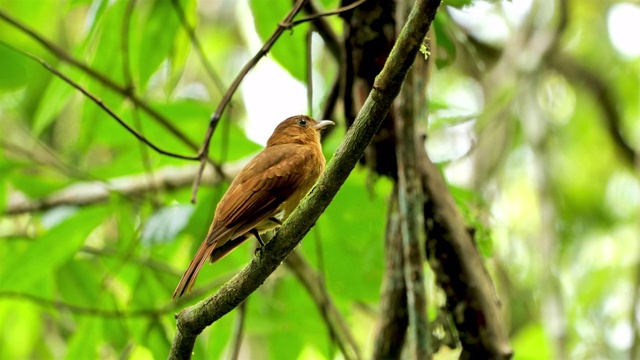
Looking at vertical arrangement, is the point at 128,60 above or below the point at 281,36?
above

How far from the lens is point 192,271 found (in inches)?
88.9

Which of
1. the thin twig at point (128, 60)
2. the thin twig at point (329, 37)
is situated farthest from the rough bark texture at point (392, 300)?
the thin twig at point (128, 60)

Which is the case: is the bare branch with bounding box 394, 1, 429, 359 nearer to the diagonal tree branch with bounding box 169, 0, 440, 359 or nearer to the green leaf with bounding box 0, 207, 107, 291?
the diagonal tree branch with bounding box 169, 0, 440, 359

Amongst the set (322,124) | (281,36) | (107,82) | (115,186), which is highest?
(115,186)

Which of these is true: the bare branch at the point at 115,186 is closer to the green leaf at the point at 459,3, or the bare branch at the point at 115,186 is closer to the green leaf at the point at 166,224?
the green leaf at the point at 166,224

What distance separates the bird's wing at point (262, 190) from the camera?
2.48 m

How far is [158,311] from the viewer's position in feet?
10.5

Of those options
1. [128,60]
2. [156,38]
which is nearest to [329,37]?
[156,38]

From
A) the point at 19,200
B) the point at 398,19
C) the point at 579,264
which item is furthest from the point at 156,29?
the point at 579,264

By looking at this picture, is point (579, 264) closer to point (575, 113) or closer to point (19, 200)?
point (575, 113)

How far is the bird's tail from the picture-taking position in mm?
2164

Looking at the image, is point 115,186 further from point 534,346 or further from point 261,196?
point 534,346

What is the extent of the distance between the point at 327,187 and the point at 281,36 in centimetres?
142

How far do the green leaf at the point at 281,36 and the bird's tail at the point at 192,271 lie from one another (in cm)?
91
